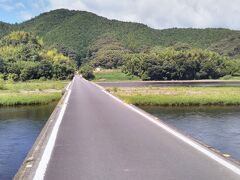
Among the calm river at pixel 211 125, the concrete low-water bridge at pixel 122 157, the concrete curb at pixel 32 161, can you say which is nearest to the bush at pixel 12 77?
the calm river at pixel 211 125

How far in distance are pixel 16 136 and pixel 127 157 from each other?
49.9 ft

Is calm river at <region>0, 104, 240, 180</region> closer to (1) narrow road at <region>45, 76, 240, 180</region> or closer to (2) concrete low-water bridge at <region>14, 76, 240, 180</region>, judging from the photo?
(2) concrete low-water bridge at <region>14, 76, 240, 180</region>

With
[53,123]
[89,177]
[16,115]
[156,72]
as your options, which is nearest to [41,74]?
[156,72]

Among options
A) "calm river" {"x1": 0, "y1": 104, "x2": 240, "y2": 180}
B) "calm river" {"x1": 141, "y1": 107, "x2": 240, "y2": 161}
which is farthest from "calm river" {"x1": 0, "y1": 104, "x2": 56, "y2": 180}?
"calm river" {"x1": 141, "y1": 107, "x2": 240, "y2": 161}

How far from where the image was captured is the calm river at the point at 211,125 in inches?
833

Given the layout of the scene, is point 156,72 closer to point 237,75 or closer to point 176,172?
point 237,75

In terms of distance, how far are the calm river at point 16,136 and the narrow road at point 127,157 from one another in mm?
2363

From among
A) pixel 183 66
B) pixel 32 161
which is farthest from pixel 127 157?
pixel 183 66

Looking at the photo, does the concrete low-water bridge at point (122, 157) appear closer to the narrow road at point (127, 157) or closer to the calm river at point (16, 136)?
the narrow road at point (127, 157)

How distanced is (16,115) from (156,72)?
11239cm

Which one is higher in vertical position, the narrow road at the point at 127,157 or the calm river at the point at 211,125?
the narrow road at the point at 127,157

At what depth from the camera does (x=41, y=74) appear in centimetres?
13762

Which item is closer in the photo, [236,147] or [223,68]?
[236,147]

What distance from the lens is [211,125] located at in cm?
2872
